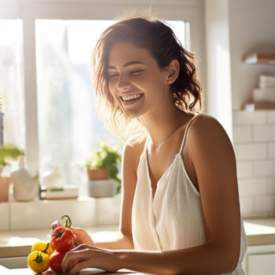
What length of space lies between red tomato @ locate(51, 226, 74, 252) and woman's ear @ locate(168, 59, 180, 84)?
2.03ft

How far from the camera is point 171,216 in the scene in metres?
1.33

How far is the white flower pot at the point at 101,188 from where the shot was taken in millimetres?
2527

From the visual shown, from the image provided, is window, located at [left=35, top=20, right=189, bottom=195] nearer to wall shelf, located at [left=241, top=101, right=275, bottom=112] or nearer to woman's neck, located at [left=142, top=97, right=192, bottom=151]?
wall shelf, located at [left=241, top=101, right=275, bottom=112]

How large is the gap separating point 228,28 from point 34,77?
1.23m

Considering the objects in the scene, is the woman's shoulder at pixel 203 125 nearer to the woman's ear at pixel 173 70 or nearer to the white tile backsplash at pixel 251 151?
the woman's ear at pixel 173 70

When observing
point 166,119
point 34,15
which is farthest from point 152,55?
point 34,15

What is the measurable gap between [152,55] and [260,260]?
4.00 ft

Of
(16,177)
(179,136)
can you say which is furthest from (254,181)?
(16,177)

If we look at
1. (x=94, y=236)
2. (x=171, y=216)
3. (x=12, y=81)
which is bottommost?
(x=94, y=236)

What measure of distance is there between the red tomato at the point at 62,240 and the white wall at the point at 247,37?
1489 millimetres

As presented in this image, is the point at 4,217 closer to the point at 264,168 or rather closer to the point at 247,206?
the point at 247,206

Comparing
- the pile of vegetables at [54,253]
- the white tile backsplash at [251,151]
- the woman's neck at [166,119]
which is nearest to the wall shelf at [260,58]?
the white tile backsplash at [251,151]

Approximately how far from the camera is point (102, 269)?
1182mm

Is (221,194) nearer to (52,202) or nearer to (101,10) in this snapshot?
(52,202)
